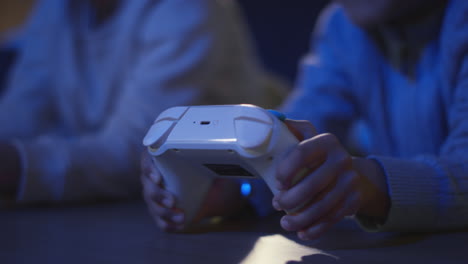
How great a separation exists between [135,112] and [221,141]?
449 mm

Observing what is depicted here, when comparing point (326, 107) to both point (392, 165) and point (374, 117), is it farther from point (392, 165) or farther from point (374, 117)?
point (392, 165)

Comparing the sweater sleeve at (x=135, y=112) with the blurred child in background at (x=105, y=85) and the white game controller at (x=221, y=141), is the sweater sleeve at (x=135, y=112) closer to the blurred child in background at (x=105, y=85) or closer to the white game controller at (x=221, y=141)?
the blurred child in background at (x=105, y=85)

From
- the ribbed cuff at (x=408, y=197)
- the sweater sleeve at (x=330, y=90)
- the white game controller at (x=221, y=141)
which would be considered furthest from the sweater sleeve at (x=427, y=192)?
the sweater sleeve at (x=330, y=90)

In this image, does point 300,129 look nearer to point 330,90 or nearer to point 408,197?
point 408,197

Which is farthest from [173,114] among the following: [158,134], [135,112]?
[135,112]

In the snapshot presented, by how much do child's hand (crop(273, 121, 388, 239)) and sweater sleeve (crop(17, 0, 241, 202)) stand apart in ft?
1.12

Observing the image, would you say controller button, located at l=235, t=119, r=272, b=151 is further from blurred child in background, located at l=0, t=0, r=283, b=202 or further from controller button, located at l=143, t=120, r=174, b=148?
blurred child in background, located at l=0, t=0, r=283, b=202

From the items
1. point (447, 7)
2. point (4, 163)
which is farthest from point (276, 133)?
point (4, 163)

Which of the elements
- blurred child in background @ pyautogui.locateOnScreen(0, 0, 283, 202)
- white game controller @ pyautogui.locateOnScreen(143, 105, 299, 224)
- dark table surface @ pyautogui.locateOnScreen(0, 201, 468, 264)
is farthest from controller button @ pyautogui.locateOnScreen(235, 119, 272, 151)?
blurred child in background @ pyautogui.locateOnScreen(0, 0, 283, 202)

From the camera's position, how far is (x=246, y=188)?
19.9 inches

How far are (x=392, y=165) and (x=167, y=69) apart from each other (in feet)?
1.65

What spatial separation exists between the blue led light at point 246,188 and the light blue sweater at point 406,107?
0.11 metres

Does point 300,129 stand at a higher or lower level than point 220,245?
higher

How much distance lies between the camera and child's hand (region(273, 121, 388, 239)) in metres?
0.32
